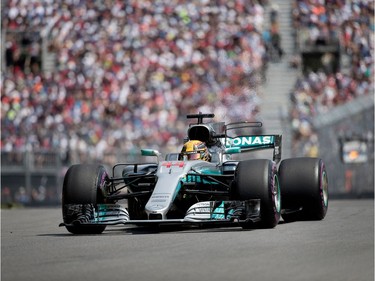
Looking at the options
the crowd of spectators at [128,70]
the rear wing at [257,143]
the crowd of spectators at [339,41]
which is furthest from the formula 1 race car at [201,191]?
the crowd of spectators at [339,41]

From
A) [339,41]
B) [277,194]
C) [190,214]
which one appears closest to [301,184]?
[277,194]

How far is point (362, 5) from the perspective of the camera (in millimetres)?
36312

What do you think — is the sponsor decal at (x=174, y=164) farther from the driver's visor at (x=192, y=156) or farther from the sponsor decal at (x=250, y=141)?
the sponsor decal at (x=250, y=141)

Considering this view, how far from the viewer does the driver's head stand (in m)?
12.0

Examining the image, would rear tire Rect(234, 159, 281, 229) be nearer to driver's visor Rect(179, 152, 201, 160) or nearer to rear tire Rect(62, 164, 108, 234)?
driver's visor Rect(179, 152, 201, 160)

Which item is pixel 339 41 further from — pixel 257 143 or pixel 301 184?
pixel 301 184

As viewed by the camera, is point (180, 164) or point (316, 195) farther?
point (316, 195)

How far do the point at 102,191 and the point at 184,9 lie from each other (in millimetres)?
24750

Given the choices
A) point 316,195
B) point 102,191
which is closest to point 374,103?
point 316,195

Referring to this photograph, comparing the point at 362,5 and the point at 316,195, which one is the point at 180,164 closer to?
the point at 316,195

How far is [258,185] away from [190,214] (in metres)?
0.74

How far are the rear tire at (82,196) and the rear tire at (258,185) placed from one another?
4.91 ft

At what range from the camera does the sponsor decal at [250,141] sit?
1317 cm

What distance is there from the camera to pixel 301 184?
12164 mm
